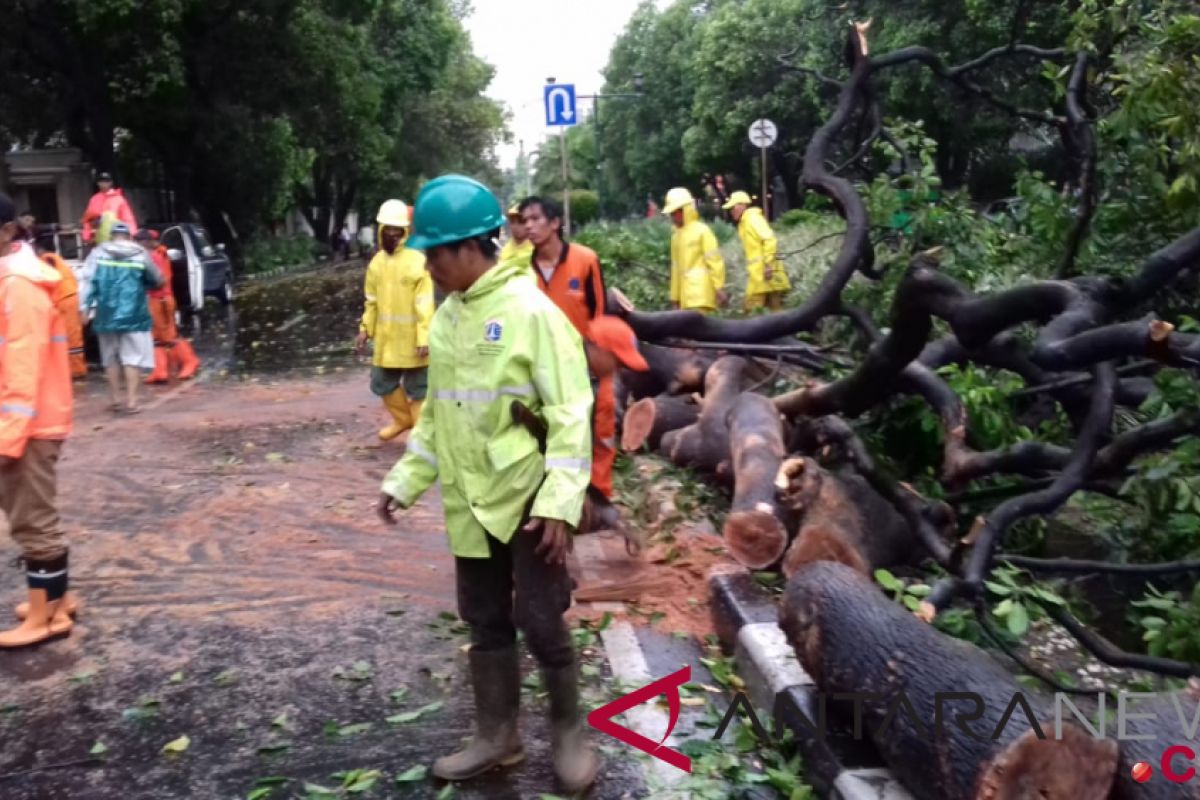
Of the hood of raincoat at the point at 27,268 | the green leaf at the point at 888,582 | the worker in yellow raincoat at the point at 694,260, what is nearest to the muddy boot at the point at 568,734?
the green leaf at the point at 888,582

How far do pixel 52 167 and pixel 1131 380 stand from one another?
1330 inches

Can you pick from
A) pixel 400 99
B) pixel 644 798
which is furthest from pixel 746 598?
pixel 400 99

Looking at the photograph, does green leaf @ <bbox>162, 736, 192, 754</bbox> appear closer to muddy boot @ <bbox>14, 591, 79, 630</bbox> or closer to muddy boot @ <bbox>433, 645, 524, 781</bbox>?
muddy boot @ <bbox>433, 645, 524, 781</bbox>

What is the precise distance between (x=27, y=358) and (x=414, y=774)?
2431mm

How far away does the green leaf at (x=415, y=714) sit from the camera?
4.45 metres

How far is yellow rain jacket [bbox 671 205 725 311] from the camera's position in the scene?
10.9 meters

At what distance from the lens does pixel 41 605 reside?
207 inches

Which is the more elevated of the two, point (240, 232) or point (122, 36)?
point (122, 36)

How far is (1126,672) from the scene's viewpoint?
16.5 feet

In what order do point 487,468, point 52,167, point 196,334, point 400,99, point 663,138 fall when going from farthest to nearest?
1. point 663,138
2. point 400,99
3. point 52,167
4. point 196,334
5. point 487,468

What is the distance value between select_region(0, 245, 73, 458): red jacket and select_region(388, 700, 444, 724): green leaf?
6.41 ft

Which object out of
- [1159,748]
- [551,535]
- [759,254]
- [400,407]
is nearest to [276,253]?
[759,254]

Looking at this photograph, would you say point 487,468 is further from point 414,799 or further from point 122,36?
point 122,36

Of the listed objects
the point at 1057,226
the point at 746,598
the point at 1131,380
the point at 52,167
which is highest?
the point at 52,167
